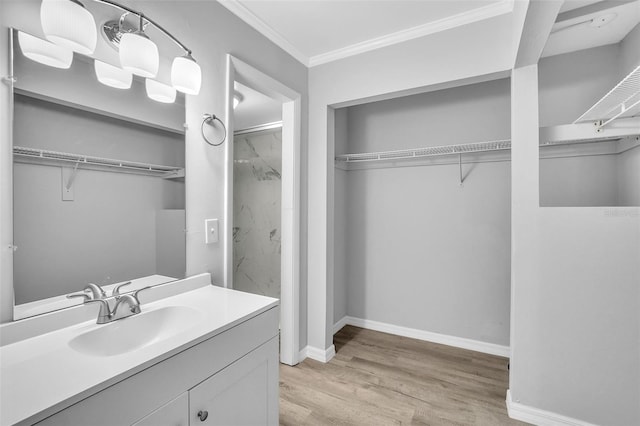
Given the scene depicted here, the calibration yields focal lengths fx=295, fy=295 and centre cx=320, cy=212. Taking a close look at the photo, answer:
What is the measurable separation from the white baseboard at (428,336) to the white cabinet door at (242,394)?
1.78 meters

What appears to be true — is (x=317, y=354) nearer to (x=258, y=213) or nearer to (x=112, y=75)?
(x=258, y=213)

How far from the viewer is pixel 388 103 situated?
9.62 feet

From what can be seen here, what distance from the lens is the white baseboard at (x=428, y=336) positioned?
253 cm

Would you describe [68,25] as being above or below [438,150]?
above

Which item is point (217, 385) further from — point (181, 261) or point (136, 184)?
point (136, 184)

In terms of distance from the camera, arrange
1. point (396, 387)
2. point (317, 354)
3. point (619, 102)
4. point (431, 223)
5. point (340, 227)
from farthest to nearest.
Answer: point (340, 227)
point (431, 223)
point (317, 354)
point (396, 387)
point (619, 102)

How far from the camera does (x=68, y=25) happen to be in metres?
1.03

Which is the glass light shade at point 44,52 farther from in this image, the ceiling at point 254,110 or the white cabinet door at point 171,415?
the ceiling at point 254,110

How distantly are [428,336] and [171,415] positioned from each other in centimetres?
246

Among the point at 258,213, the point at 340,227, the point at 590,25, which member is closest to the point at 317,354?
the point at 340,227

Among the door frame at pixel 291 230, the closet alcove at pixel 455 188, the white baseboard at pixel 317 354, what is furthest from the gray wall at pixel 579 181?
the white baseboard at pixel 317 354

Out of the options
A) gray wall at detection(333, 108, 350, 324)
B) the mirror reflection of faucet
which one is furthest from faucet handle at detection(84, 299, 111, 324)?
gray wall at detection(333, 108, 350, 324)

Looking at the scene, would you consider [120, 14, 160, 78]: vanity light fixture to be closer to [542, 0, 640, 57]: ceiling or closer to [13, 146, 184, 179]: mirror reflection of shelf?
[13, 146, 184, 179]: mirror reflection of shelf

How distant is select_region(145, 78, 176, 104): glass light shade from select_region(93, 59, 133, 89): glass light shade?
0.09 meters
